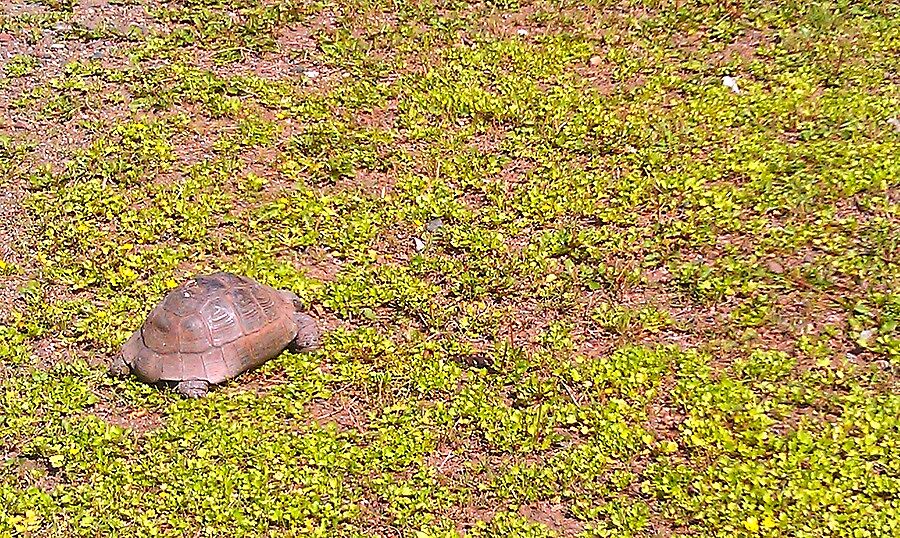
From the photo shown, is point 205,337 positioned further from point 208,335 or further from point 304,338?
point 304,338

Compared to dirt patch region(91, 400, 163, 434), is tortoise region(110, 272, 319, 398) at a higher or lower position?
higher

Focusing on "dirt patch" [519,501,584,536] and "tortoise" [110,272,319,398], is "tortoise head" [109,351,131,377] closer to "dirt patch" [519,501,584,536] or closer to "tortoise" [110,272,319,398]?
"tortoise" [110,272,319,398]

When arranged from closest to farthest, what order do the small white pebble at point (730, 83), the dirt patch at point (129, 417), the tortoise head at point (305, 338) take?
the dirt patch at point (129, 417) → the tortoise head at point (305, 338) → the small white pebble at point (730, 83)

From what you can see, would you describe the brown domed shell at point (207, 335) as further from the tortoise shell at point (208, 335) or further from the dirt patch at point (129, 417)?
the dirt patch at point (129, 417)

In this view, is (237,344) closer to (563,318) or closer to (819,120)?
(563,318)

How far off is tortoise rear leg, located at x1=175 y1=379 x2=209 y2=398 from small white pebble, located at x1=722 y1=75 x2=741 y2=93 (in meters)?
4.78

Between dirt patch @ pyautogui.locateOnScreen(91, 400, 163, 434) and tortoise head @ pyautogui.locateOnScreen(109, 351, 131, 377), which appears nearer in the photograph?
dirt patch @ pyautogui.locateOnScreen(91, 400, 163, 434)

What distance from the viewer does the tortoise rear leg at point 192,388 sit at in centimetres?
543

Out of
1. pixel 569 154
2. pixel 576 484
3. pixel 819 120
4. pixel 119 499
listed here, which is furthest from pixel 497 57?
pixel 119 499

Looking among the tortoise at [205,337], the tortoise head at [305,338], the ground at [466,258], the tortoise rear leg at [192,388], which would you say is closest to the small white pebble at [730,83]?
the ground at [466,258]

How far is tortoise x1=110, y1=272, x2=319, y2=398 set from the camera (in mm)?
5449

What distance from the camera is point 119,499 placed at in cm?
498

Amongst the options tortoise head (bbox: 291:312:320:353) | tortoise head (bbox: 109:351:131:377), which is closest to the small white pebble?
tortoise head (bbox: 291:312:320:353)

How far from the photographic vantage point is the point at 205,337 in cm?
Result: 547
